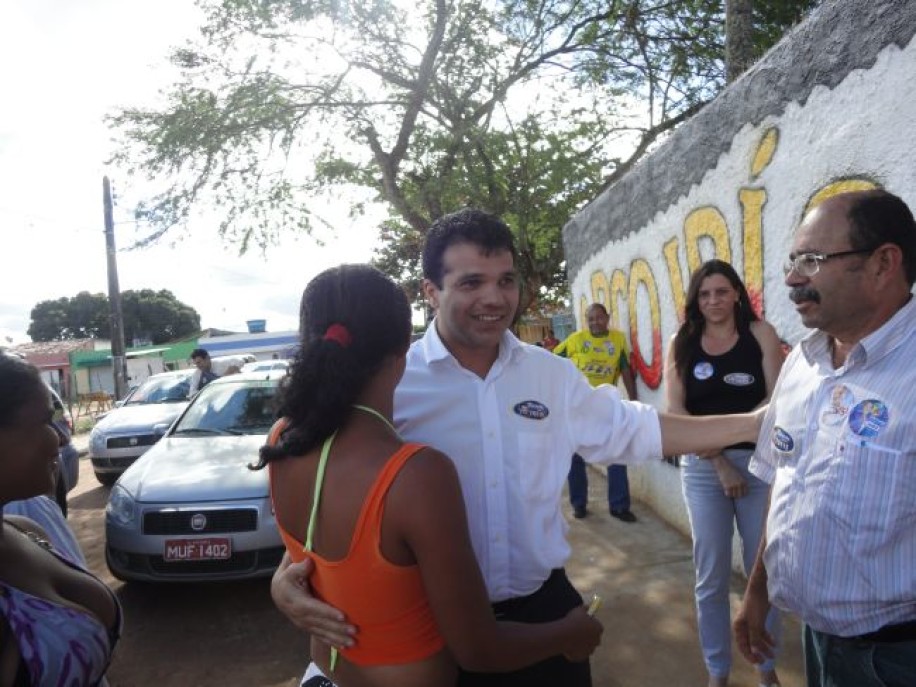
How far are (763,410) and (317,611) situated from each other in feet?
4.89

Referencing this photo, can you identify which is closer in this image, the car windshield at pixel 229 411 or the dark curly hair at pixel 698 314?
the dark curly hair at pixel 698 314


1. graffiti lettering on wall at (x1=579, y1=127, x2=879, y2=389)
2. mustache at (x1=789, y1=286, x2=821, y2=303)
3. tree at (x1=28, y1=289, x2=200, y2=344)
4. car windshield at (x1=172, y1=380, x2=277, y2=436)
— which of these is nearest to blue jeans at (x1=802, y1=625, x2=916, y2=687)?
mustache at (x1=789, y1=286, x2=821, y2=303)

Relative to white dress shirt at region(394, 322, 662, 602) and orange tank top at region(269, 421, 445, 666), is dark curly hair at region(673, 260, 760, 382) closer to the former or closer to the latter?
white dress shirt at region(394, 322, 662, 602)

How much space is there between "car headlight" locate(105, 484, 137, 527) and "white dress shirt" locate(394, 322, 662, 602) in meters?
3.30

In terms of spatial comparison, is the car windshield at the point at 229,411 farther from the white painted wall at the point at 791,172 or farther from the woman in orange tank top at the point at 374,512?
the woman in orange tank top at the point at 374,512

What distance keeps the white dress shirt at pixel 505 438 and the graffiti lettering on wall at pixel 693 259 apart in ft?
6.02

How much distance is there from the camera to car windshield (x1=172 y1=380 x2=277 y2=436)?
5.23 m

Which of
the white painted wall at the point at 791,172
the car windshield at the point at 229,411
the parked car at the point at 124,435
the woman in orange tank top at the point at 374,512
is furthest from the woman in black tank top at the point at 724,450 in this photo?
the parked car at the point at 124,435

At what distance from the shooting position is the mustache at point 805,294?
1531mm

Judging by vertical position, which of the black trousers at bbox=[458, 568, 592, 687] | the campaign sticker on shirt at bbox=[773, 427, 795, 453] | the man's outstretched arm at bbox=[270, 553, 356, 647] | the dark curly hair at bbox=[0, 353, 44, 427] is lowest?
the black trousers at bbox=[458, 568, 592, 687]

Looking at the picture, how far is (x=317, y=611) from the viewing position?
1.30 meters

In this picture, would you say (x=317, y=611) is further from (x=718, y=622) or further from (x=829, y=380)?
(x=718, y=622)

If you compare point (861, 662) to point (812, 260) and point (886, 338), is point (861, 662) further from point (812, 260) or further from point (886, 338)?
point (812, 260)

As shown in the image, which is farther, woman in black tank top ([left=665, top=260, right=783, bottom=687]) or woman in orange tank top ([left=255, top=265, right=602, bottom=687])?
woman in black tank top ([left=665, top=260, right=783, bottom=687])
